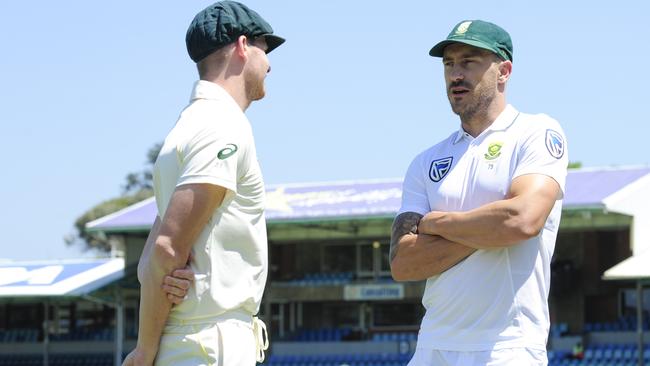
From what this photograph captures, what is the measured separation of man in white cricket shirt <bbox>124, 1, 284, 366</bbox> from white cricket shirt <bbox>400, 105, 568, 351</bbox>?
107 cm

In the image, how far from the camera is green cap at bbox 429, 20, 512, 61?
5.05 meters

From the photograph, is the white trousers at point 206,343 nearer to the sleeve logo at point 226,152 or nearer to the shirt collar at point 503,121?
the sleeve logo at point 226,152

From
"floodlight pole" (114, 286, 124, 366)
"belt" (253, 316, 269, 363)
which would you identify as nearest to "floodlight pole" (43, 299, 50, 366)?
"floodlight pole" (114, 286, 124, 366)

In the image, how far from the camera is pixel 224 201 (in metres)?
3.93

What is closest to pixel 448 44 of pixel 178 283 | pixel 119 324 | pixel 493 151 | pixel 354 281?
pixel 493 151

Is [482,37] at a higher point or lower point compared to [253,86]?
higher

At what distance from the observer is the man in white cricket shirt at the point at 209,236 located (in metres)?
3.88

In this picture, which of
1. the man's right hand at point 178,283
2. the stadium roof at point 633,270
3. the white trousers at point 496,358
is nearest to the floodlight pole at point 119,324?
the stadium roof at point 633,270

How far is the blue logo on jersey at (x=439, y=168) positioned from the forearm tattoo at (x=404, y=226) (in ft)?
0.57

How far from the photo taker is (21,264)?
34.5 meters

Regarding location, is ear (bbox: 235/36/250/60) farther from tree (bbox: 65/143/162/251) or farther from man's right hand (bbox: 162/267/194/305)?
tree (bbox: 65/143/162/251)

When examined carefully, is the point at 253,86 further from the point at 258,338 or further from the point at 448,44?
the point at 448,44

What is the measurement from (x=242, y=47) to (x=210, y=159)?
17.9 inches

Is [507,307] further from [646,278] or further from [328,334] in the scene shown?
[328,334]
